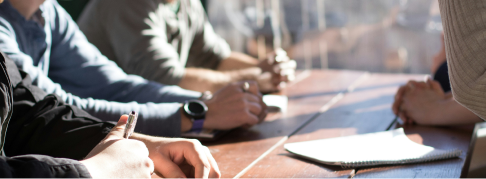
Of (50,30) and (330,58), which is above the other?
(50,30)

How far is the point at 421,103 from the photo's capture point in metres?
1.06

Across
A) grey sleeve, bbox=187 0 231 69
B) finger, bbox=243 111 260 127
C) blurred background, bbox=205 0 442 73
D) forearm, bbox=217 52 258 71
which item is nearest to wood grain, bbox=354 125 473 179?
finger, bbox=243 111 260 127

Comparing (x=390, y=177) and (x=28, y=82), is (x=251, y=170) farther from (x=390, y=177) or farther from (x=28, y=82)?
(x=28, y=82)

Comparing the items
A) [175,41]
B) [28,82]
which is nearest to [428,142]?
[28,82]

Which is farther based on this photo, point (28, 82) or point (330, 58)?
point (330, 58)

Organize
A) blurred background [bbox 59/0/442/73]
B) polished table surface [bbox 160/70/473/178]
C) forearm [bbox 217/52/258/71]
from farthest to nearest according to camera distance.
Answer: blurred background [bbox 59/0/442/73], forearm [bbox 217/52/258/71], polished table surface [bbox 160/70/473/178]

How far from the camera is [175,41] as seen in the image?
186cm

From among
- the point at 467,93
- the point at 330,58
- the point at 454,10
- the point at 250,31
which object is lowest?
the point at 330,58

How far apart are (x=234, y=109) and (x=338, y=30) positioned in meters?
3.66

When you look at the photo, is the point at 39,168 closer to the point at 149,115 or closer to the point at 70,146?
the point at 70,146

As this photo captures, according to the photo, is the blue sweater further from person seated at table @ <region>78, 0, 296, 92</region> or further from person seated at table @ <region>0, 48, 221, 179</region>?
person seated at table @ <region>78, 0, 296, 92</region>

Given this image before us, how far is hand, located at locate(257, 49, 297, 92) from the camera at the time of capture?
5.17 feet

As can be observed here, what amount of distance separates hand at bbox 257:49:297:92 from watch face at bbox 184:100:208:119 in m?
0.57

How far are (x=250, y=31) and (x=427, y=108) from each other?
371cm
